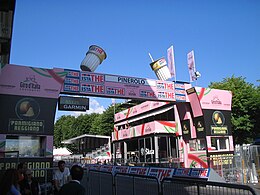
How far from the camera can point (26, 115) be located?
11586 millimetres

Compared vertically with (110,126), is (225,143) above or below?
below

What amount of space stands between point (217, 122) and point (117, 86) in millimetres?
6960

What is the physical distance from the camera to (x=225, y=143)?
16.9 m

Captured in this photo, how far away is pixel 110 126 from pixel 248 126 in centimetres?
2420

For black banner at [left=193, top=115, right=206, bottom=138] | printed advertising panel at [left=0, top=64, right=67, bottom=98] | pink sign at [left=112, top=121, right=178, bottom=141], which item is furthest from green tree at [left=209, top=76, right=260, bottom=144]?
printed advertising panel at [left=0, top=64, right=67, bottom=98]

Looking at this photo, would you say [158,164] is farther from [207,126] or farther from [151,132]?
[207,126]

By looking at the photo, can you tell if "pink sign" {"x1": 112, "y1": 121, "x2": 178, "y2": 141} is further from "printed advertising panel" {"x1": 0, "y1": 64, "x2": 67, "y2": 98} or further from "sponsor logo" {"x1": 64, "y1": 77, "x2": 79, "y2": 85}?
"printed advertising panel" {"x1": 0, "y1": 64, "x2": 67, "y2": 98}

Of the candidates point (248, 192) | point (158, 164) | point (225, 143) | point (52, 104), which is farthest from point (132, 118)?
point (248, 192)

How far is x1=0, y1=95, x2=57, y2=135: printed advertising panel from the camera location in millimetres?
11156

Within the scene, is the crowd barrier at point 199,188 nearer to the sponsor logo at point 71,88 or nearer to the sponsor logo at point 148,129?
the sponsor logo at point 71,88

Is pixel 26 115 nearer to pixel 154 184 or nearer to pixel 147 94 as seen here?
pixel 147 94

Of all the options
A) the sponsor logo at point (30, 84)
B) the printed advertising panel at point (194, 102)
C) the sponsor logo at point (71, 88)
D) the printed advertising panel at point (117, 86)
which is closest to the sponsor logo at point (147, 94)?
the printed advertising panel at point (117, 86)

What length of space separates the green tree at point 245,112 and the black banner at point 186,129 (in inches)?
307

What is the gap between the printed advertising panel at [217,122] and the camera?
15875 mm
